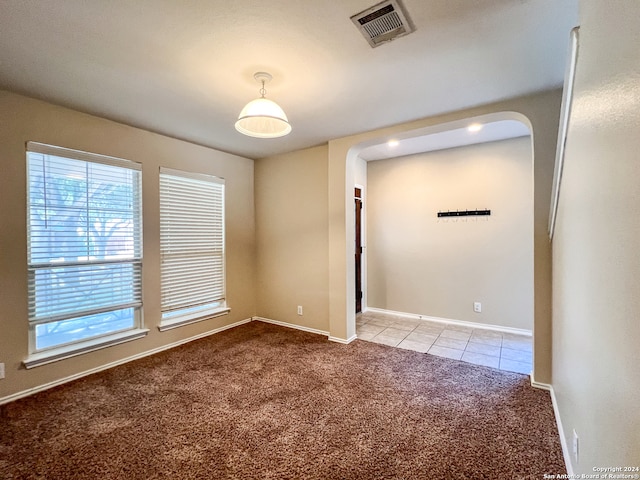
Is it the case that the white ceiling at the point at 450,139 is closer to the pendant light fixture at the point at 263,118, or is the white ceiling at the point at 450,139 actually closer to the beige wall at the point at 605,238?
the pendant light fixture at the point at 263,118

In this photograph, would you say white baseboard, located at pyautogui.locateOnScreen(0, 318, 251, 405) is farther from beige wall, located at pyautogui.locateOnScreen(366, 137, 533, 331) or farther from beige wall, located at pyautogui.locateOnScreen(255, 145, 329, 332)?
beige wall, located at pyautogui.locateOnScreen(366, 137, 533, 331)

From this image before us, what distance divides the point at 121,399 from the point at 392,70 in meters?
3.34

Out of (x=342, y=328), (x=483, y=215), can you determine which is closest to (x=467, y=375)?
(x=342, y=328)

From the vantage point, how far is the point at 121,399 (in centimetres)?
229

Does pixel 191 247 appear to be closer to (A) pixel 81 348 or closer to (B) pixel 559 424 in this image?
(A) pixel 81 348

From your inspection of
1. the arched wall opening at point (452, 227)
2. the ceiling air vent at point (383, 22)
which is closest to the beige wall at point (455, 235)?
the arched wall opening at point (452, 227)

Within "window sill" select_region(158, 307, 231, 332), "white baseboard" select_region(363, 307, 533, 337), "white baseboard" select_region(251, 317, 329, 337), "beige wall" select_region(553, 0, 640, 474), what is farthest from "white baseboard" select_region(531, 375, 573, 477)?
"window sill" select_region(158, 307, 231, 332)

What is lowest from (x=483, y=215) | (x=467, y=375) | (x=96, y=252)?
(x=467, y=375)

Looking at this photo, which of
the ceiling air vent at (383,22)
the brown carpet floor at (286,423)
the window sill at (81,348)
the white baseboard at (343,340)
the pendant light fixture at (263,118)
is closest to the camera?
the ceiling air vent at (383,22)

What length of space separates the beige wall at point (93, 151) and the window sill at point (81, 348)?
0.16ft

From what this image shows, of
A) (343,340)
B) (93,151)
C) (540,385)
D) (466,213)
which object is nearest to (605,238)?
(540,385)

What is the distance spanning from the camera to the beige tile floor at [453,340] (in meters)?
3.00

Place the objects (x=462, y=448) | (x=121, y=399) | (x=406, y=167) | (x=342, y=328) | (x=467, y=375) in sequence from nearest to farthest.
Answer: (x=462, y=448), (x=121, y=399), (x=467, y=375), (x=342, y=328), (x=406, y=167)

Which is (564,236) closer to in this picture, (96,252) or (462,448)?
(462,448)
